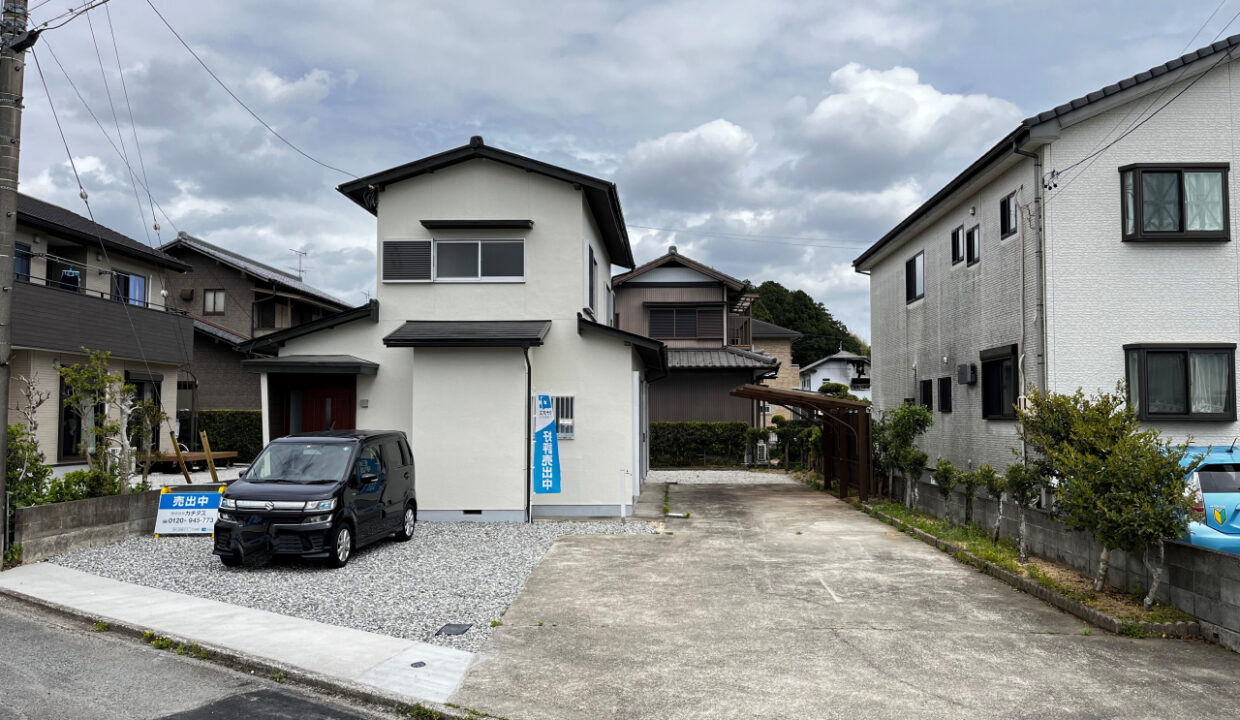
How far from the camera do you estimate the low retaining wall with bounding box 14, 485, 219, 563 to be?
966 centimetres

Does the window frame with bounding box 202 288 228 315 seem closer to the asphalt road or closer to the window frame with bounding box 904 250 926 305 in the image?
the window frame with bounding box 904 250 926 305

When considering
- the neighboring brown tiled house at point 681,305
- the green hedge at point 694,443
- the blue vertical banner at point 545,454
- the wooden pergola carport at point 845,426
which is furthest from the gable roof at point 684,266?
the blue vertical banner at point 545,454

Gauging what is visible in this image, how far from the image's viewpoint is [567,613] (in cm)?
775

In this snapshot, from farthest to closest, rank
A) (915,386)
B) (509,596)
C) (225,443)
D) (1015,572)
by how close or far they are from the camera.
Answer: (225,443)
(915,386)
(1015,572)
(509,596)

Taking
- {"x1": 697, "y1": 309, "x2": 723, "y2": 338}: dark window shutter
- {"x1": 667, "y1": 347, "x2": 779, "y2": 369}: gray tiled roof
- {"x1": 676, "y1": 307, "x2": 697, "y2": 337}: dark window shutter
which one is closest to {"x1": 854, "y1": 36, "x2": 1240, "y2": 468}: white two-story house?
{"x1": 667, "y1": 347, "x2": 779, "y2": 369}: gray tiled roof

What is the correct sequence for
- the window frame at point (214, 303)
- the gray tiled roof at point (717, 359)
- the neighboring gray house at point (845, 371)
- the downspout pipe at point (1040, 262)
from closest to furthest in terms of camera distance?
the downspout pipe at point (1040, 262)
the gray tiled roof at point (717, 359)
the window frame at point (214, 303)
the neighboring gray house at point (845, 371)

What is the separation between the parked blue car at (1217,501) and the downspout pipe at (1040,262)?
4189mm

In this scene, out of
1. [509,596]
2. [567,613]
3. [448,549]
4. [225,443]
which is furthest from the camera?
[225,443]

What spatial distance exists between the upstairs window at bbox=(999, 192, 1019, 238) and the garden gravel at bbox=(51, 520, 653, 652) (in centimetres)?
898

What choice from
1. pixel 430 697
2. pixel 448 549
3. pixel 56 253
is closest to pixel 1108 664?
pixel 430 697

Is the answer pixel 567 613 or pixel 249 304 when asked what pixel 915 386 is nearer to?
pixel 567 613

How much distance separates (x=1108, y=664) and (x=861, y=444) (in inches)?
419

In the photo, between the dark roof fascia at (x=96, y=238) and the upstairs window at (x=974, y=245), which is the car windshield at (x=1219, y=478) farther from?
the dark roof fascia at (x=96, y=238)

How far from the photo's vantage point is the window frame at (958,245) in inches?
632
